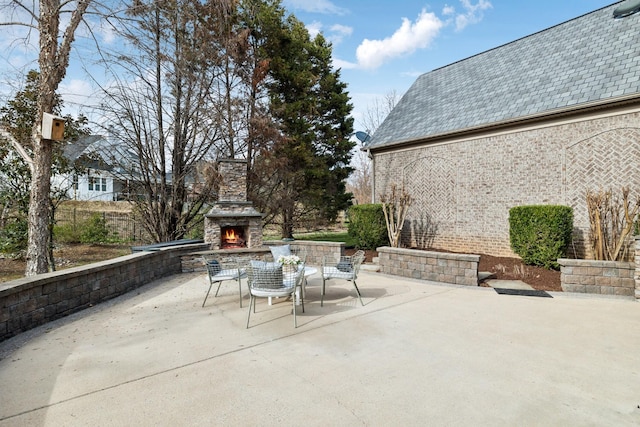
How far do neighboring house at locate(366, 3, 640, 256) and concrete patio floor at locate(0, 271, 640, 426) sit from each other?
13.3ft

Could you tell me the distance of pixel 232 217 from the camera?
29.1 feet

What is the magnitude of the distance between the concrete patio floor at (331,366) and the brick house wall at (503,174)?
3.82 m

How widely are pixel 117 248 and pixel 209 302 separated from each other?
401 inches

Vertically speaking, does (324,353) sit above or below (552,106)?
below

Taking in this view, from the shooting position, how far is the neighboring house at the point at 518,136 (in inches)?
297

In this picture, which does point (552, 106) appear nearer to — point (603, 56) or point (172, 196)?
point (603, 56)

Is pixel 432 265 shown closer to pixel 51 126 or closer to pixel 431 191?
pixel 431 191

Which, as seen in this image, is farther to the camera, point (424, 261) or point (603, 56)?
point (603, 56)

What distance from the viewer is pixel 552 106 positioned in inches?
320

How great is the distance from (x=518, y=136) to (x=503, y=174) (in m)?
1.10

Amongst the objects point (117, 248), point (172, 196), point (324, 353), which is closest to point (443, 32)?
point (172, 196)

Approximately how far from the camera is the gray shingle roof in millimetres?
7910

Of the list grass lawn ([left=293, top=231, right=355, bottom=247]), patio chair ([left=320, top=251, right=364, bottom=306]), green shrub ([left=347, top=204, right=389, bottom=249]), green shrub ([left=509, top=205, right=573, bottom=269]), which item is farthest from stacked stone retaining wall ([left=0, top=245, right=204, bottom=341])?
grass lawn ([left=293, top=231, right=355, bottom=247])

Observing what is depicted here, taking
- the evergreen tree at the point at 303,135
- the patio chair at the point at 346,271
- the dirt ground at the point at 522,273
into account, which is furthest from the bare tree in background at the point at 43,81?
the dirt ground at the point at 522,273
